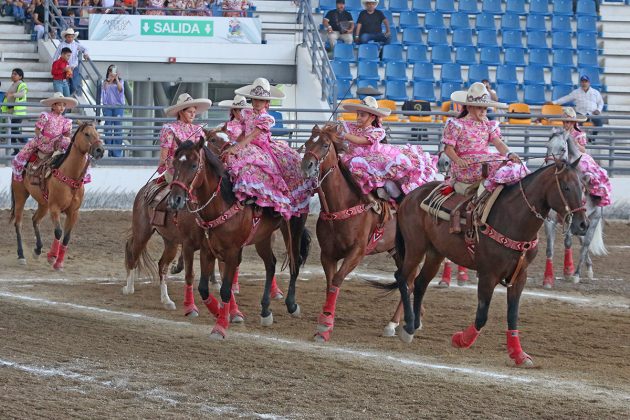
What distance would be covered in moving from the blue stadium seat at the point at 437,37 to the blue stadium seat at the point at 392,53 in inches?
40.5

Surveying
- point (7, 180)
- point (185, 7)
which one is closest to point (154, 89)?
point (185, 7)

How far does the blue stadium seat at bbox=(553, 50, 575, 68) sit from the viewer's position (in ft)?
100

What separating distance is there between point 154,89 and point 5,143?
637 centimetres

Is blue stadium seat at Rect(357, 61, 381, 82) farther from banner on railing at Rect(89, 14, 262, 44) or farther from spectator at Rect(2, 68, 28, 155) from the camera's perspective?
spectator at Rect(2, 68, 28, 155)

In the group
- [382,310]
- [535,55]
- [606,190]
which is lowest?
[382,310]

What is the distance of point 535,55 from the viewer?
3073cm

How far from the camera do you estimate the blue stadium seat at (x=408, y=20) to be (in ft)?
100

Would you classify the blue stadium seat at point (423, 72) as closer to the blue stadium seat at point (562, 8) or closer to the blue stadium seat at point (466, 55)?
the blue stadium seat at point (466, 55)

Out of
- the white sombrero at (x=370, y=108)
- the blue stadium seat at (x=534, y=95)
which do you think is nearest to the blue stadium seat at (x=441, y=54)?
the blue stadium seat at (x=534, y=95)

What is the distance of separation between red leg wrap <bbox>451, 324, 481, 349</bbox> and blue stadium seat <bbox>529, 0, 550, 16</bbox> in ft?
69.9

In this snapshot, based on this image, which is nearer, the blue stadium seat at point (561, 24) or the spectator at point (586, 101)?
the spectator at point (586, 101)

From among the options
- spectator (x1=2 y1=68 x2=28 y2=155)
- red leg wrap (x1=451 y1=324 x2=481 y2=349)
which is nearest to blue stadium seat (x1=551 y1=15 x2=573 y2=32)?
spectator (x1=2 y1=68 x2=28 y2=155)

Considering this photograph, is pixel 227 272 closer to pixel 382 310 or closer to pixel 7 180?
pixel 382 310

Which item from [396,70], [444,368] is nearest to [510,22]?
A: [396,70]
